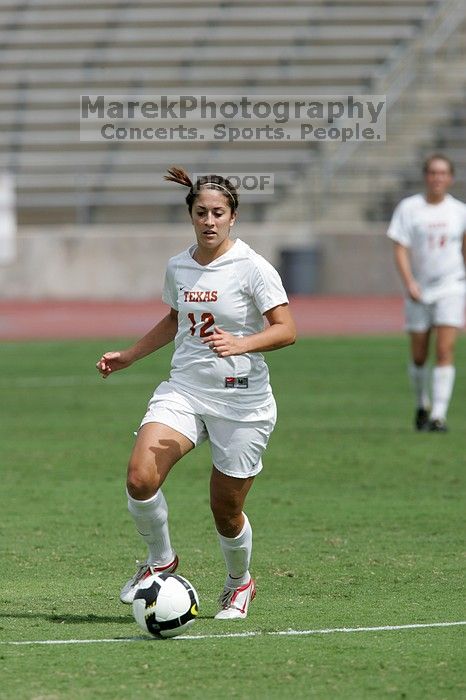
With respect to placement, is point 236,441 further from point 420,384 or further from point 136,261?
point 136,261

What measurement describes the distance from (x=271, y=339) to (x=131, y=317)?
19949 millimetres

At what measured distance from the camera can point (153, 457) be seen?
6164mm

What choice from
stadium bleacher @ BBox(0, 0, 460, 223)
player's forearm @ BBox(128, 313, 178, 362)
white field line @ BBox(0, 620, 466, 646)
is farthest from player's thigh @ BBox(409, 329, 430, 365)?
stadium bleacher @ BBox(0, 0, 460, 223)

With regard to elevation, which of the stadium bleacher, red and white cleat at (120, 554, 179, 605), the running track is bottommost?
red and white cleat at (120, 554, 179, 605)

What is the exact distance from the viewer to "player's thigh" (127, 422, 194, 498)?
616cm

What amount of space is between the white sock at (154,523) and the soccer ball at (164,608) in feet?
1.31

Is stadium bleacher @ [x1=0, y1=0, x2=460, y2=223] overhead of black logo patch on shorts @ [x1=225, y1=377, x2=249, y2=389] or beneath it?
overhead

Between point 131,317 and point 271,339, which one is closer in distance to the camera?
point 271,339

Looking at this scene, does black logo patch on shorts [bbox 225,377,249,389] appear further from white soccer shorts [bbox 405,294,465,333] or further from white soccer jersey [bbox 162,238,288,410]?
white soccer shorts [bbox 405,294,465,333]

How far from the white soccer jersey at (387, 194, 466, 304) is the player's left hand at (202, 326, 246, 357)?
7405 mm

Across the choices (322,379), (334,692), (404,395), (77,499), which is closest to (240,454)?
(334,692)

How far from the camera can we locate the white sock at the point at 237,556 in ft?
21.4

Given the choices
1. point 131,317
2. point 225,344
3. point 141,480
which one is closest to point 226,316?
point 225,344

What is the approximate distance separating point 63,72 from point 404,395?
18.8 metres
